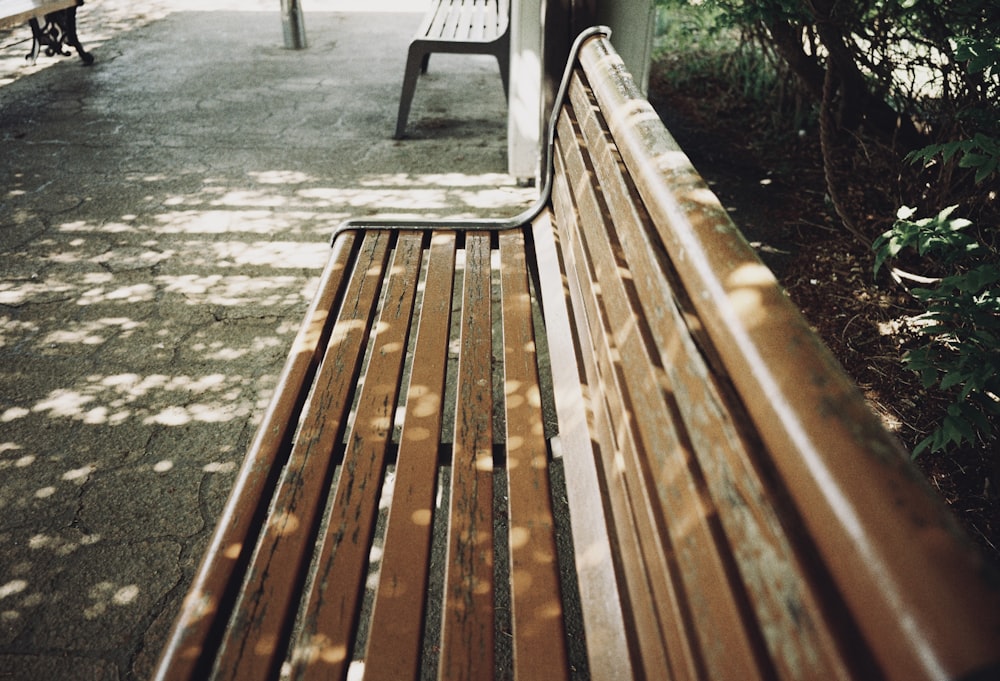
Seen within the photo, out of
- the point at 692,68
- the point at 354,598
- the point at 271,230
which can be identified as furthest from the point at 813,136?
the point at 354,598

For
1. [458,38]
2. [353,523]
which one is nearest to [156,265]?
[458,38]

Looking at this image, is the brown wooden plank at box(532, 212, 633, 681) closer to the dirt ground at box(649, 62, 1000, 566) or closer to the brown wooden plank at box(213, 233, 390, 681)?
the brown wooden plank at box(213, 233, 390, 681)

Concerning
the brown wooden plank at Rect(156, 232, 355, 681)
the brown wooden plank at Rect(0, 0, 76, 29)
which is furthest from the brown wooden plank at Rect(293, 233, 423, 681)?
the brown wooden plank at Rect(0, 0, 76, 29)

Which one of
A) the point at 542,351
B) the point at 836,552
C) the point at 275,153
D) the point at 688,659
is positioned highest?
the point at 836,552

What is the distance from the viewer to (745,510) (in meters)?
0.61

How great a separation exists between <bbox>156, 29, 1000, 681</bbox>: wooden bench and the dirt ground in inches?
39.8

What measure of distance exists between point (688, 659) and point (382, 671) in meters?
0.42

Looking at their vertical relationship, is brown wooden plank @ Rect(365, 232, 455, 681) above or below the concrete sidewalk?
above

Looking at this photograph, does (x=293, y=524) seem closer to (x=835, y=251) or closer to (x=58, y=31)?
(x=835, y=251)

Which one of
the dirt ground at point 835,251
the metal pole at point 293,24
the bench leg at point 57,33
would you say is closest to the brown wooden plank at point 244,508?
the dirt ground at point 835,251

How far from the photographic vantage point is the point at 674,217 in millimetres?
867

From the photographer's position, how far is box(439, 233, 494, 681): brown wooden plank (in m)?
0.93

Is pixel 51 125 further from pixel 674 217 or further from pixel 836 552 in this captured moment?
pixel 836 552

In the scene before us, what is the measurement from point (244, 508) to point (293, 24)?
22.1 feet
